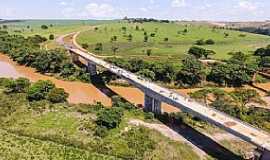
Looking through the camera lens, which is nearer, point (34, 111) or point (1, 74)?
point (34, 111)

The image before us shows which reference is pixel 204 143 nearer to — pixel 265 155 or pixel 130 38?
pixel 265 155

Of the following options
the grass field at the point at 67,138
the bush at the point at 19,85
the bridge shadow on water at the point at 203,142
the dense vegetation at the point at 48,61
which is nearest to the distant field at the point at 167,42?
the dense vegetation at the point at 48,61

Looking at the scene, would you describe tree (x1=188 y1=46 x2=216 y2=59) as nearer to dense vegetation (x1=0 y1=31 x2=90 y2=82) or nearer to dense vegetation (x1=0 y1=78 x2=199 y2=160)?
dense vegetation (x1=0 y1=31 x2=90 y2=82)

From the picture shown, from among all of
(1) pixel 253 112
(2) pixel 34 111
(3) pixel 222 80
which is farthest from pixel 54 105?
(3) pixel 222 80

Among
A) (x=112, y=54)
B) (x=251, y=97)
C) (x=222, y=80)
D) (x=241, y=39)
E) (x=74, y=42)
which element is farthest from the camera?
(x=241, y=39)

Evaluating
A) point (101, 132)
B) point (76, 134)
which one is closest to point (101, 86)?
point (76, 134)

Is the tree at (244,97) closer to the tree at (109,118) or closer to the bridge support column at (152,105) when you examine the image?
the bridge support column at (152,105)

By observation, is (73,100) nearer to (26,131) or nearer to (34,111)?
(34,111)
